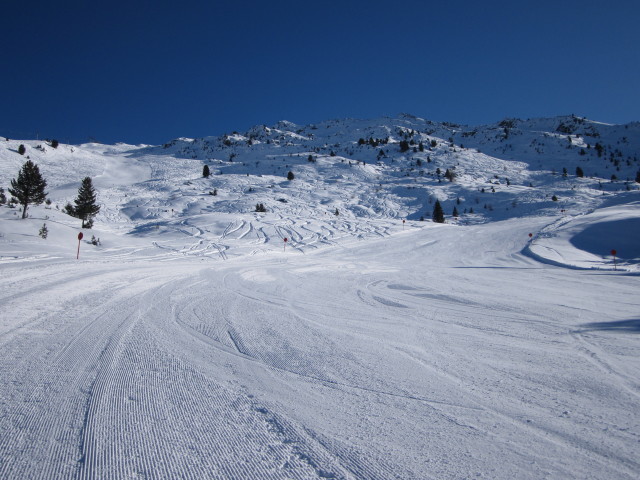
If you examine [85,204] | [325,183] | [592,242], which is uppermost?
[325,183]

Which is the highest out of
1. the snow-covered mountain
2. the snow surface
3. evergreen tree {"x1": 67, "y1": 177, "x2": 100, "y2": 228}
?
the snow-covered mountain

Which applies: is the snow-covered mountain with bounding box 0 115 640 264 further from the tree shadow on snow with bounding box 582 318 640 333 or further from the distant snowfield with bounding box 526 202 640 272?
the tree shadow on snow with bounding box 582 318 640 333

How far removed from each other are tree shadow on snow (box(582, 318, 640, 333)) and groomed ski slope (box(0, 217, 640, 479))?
4 cm

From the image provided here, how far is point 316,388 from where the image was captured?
2594 mm

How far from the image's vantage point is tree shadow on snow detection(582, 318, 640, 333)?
4203 millimetres

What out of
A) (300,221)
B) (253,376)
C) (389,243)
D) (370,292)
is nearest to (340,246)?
(389,243)

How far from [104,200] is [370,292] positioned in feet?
127

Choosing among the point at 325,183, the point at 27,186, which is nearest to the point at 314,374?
the point at 27,186

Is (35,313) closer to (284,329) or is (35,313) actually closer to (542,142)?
(284,329)

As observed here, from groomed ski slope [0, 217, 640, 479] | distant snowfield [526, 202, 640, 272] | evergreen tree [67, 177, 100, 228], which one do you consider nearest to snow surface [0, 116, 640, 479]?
groomed ski slope [0, 217, 640, 479]

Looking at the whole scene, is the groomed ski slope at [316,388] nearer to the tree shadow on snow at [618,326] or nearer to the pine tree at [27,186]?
the tree shadow on snow at [618,326]

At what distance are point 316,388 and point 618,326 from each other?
4.61 meters

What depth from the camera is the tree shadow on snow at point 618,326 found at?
13.8 ft

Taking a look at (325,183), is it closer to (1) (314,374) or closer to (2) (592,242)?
(2) (592,242)
